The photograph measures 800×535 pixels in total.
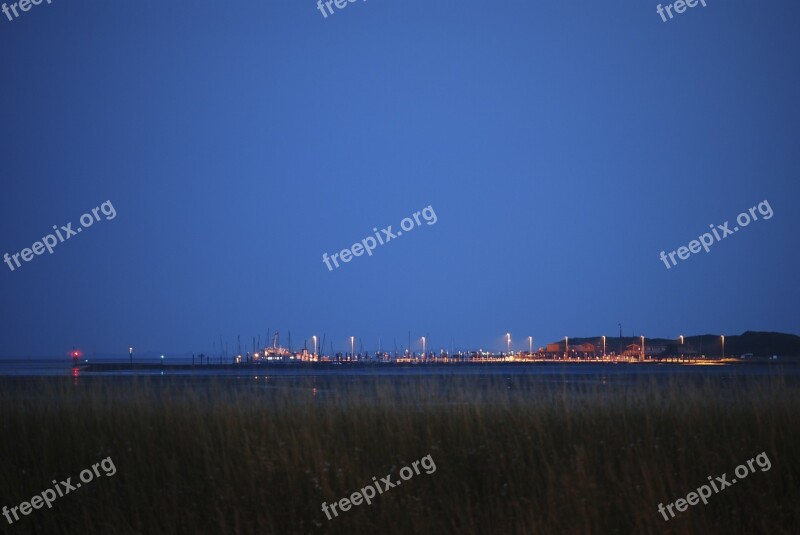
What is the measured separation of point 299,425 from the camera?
12.7 metres

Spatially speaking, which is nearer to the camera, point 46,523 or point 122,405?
point 46,523

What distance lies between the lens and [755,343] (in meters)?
148

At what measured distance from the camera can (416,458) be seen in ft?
37.2

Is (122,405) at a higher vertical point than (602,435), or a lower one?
higher

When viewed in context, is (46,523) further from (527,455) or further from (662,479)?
(662,479)

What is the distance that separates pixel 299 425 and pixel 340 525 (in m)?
3.40

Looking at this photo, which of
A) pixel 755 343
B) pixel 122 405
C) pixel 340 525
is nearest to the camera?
pixel 340 525

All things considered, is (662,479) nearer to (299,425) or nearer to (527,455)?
(527,455)

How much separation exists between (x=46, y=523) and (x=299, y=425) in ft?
13.2

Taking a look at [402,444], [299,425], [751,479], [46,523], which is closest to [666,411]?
[751,479]

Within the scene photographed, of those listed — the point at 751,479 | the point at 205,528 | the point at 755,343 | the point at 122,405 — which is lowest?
the point at 755,343

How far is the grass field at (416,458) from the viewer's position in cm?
942

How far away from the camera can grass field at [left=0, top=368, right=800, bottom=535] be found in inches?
371

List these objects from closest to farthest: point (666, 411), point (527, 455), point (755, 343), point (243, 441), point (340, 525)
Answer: point (340, 525) → point (527, 455) → point (243, 441) → point (666, 411) → point (755, 343)
